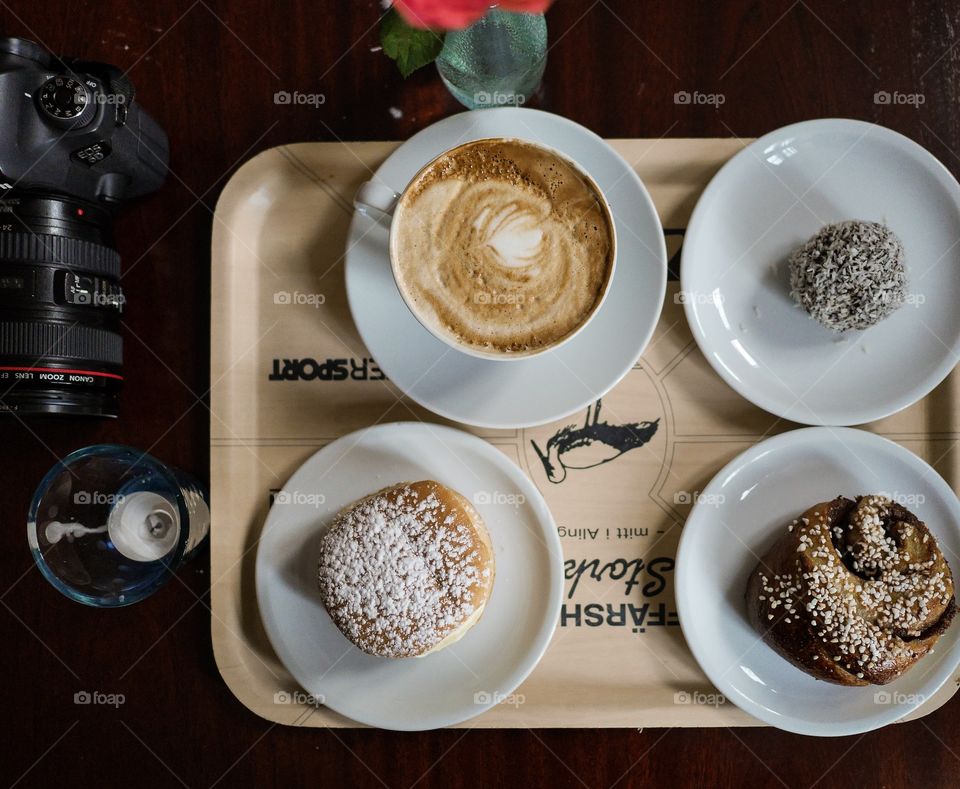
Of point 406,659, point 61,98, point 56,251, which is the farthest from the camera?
point 406,659

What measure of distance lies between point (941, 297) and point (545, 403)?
692 mm

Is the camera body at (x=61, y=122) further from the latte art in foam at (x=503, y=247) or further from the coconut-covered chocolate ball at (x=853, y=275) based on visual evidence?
the coconut-covered chocolate ball at (x=853, y=275)

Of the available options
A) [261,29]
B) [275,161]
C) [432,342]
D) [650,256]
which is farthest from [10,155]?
[650,256]

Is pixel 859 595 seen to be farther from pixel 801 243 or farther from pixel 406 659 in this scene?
pixel 406 659

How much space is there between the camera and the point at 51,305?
112cm

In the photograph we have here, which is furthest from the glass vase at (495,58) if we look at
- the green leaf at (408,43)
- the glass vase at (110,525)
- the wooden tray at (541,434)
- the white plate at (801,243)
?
the glass vase at (110,525)

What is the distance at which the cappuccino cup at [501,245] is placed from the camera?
1.05 m

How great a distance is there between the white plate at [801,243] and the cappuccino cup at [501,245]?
9.7 inches

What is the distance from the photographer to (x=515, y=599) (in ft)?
3.97

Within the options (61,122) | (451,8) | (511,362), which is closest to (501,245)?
(511,362)

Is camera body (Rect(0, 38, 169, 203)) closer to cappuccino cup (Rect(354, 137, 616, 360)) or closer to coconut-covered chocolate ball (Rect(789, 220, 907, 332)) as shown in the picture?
cappuccino cup (Rect(354, 137, 616, 360))

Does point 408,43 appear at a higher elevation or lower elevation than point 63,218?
higher

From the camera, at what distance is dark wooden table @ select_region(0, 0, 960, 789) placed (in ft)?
4.21

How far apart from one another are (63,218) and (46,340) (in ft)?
0.63
